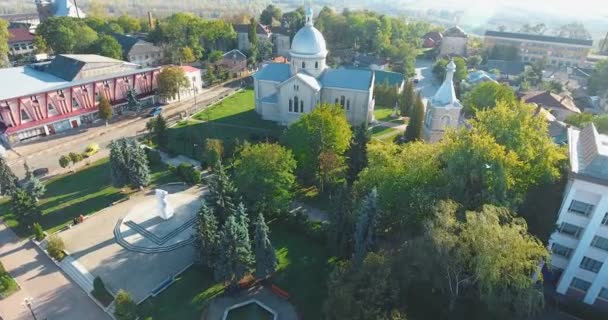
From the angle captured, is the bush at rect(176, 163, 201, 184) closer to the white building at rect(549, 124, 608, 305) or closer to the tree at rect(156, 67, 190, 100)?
the tree at rect(156, 67, 190, 100)

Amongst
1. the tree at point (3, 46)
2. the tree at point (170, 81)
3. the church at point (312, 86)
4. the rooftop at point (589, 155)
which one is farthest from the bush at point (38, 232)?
the tree at point (3, 46)

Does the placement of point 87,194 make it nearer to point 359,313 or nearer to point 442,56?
point 359,313

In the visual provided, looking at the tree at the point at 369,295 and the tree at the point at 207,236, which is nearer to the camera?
the tree at the point at 369,295

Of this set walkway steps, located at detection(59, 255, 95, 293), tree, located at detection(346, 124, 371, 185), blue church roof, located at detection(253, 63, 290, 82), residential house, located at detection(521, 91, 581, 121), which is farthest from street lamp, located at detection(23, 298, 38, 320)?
residential house, located at detection(521, 91, 581, 121)

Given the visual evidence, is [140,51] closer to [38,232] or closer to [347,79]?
[347,79]

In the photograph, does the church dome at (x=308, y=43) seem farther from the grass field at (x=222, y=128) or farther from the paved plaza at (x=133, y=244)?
the paved plaza at (x=133, y=244)

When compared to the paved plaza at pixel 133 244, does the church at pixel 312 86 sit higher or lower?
higher

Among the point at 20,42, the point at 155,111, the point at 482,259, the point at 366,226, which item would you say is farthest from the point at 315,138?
the point at 20,42
